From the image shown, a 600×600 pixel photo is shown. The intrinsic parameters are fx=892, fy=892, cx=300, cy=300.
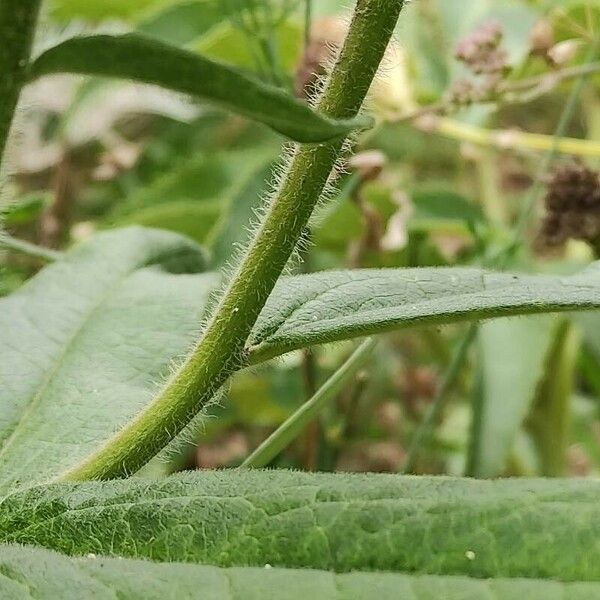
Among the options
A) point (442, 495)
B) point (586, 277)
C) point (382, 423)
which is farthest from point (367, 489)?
point (382, 423)

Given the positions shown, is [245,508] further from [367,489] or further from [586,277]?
[586,277]

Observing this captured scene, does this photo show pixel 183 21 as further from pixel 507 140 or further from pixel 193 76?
pixel 193 76

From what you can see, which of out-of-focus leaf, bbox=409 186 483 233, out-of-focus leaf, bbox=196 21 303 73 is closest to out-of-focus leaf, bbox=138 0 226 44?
out-of-focus leaf, bbox=196 21 303 73

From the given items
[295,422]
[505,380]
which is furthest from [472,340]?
[295,422]

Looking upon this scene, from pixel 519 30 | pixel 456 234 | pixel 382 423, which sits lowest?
pixel 382 423

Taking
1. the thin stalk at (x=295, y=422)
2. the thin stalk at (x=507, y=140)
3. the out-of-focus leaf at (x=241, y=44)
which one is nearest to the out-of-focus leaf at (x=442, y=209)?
the thin stalk at (x=507, y=140)

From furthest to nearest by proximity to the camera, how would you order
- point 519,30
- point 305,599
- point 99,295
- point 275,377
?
point 275,377 < point 519,30 < point 99,295 < point 305,599

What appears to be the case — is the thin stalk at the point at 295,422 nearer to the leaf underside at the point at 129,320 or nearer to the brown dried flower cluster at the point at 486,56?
the leaf underside at the point at 129,320
